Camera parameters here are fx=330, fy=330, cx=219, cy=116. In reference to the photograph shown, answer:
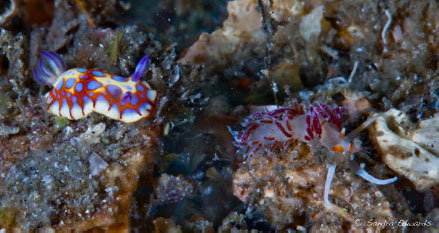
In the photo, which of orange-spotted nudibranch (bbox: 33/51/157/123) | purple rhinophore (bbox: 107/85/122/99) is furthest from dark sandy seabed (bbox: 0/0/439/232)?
purple rhinophore (bbox: 107/85/122/99)

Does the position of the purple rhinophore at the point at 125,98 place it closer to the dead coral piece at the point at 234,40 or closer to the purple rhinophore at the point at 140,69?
the purple rhinophore at the point at 140,69

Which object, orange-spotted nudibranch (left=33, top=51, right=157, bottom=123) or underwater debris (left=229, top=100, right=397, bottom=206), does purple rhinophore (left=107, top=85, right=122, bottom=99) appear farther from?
underwater debris (left=229, top=100, right=397, bottom=206)

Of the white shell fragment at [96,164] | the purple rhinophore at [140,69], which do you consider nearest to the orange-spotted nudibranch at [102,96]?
the purple rhinophore at [140,69]

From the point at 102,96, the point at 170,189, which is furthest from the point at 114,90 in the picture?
the point at 170,189

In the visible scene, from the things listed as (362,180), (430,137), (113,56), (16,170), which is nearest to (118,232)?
(16,170)

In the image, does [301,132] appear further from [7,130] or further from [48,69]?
[7,130]
